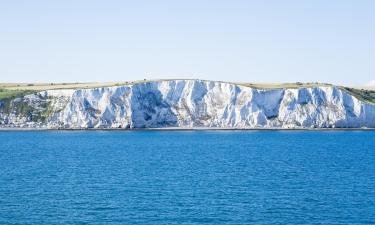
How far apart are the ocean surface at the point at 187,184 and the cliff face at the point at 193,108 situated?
46.7 metres

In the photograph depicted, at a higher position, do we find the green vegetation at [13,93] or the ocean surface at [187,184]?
the green vegetation at [13,93]

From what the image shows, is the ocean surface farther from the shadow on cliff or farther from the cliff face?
the shadow on cliff

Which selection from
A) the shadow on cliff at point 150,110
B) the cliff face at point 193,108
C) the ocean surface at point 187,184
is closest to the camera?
the ocean surface at point 187,184

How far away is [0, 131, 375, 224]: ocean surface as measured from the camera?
53.1m

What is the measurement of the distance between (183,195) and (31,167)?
1339 inches

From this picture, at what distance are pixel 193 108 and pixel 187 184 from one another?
108725 mm

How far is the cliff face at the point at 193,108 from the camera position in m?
176

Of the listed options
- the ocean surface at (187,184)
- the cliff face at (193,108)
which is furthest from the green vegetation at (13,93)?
the ocean surface at (187,184)

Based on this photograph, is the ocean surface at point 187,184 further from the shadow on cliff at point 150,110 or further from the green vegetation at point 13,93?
the green vegetation at point 13,93

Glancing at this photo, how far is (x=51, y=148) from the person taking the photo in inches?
4862

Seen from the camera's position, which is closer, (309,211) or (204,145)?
(309,211)

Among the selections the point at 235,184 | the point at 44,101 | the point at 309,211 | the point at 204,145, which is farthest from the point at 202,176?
the point at 44,101

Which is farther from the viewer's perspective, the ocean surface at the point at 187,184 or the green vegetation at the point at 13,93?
the green vegetation at the point at 13,93

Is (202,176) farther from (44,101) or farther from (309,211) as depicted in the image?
(44,101)
